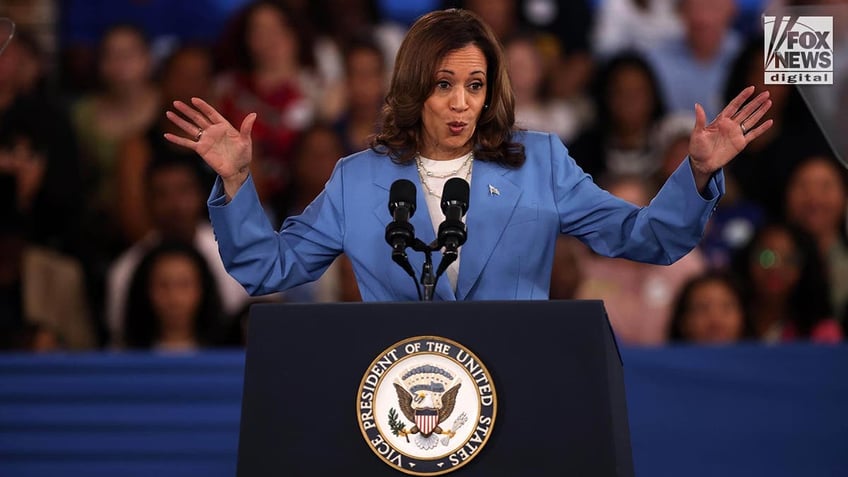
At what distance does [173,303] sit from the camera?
4.69 meters

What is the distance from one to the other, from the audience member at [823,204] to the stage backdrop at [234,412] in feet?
3.35

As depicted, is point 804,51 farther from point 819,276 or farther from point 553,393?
point 819,276

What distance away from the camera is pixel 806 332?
185 inches

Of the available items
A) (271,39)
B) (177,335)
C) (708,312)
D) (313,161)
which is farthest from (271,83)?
(708,312)

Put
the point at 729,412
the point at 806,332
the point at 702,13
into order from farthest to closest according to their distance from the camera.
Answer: the point at 702,13, the point at 806,332, the point at 729,412

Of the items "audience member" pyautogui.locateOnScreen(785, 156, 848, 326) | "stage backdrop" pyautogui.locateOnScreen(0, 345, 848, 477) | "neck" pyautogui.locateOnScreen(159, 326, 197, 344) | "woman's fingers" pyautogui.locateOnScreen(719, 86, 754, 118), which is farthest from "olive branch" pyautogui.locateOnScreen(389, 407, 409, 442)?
"audience member" pyautogui.locateOnScreen(785, 156, 848, 326)

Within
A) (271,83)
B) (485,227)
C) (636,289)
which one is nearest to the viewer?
(485,227)

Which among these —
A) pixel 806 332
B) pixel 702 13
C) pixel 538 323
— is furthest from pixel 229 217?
pixel 702 13

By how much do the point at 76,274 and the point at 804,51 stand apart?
10.5 feet

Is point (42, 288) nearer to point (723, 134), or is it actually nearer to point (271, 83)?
point (271, 83)

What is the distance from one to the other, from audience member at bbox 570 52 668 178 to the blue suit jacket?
8.39 feet

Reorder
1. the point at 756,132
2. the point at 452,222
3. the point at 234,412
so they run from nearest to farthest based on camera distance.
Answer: the point at 452,222
the point at 756,132
the point at 234,412

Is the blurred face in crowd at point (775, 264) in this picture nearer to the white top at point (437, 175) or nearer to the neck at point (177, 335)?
the neck at point (177, 335)

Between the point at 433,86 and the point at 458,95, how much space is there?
57 mm
